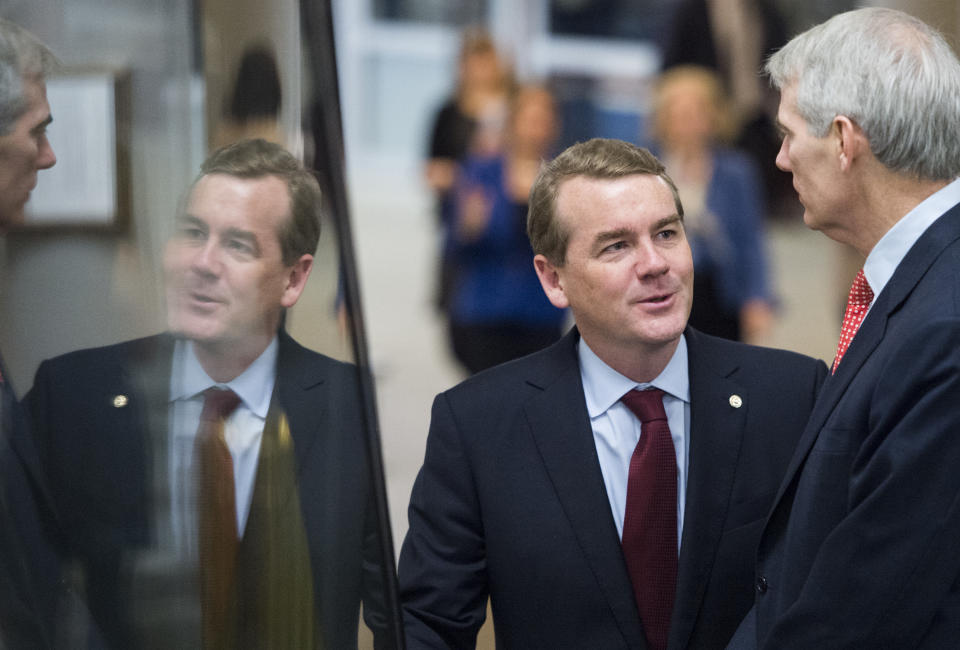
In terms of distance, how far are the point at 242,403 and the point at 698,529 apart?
0.78 m

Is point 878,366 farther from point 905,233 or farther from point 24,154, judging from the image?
point 24,154

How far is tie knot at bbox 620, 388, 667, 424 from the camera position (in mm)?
1521

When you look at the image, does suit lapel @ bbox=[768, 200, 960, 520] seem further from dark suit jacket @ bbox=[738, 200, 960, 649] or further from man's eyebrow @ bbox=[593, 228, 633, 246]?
man's eyebrow @ bbox=[593, 228, 633, 246]

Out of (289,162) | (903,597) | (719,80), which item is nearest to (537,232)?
(903,597)

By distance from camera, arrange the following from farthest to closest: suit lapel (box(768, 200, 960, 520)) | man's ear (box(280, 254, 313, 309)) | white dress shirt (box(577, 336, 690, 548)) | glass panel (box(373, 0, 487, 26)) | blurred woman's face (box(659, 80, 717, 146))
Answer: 1. glass panel (box(373, 0, 487, 26))
2. blurred woman's face (box(659, 80, 717, 146))
3. white dress shirt (box(577, 336, 690, 548))
4. suit lapel (box(768, 200, 960, 520))
5. man's ear (box(280, 254, 313, 309))

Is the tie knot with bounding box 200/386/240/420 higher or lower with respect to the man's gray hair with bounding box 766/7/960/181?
lower

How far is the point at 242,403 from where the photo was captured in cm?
84

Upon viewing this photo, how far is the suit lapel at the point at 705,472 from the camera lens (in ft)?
4.70

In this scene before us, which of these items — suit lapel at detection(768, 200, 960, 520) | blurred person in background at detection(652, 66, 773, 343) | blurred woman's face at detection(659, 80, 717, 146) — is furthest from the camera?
blurred woman's face at detection(659, 80, 717, 146)

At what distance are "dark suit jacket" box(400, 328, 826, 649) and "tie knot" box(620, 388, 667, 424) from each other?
1.8 inches

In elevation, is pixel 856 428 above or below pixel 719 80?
below

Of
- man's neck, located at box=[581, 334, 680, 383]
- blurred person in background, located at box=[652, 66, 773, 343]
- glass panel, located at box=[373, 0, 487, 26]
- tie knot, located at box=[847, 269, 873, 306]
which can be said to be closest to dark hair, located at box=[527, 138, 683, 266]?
man's neck, located at box=[581, 334, 680, 383]

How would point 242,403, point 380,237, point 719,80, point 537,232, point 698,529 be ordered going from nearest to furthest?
point 242,403 < point 698,529 < point 537,232 < point 719,80 < point 380,237

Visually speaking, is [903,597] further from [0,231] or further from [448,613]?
[0,231]
